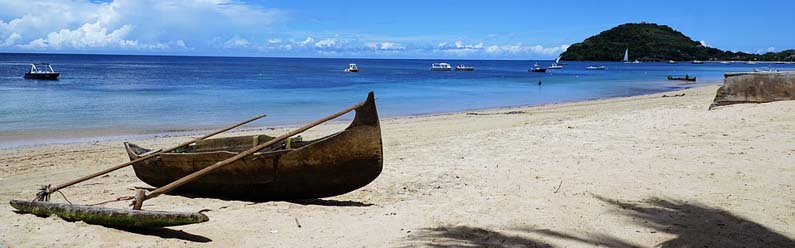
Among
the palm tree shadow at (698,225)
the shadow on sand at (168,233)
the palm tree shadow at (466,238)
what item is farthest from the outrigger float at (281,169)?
the palm tree shadow at (698,225)

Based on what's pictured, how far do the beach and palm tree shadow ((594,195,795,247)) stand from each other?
0.02 meters

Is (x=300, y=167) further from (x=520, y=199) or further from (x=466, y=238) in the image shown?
(x=520, y=199)

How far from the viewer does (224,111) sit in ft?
70.4

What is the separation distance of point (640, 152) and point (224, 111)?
16.3 m

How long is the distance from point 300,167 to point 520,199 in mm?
2176

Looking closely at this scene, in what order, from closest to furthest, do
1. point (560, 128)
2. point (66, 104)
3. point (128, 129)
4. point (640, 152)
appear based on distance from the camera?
point (640, 152) < point (560, 128) < point (128, 129) < point (66, 104)

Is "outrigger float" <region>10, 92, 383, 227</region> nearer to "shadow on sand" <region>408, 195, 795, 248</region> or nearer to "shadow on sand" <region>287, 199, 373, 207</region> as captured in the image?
"shadow on sand" <region>287, 199, 373, 207</region>

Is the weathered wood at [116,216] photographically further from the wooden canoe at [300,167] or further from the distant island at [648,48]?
the distant island at [648,48]

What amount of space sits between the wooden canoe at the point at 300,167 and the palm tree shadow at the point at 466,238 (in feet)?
3.78

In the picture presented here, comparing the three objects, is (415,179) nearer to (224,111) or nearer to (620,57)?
(224,111)

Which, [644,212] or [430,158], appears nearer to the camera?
[644,212]

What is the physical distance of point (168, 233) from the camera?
16.4 feet

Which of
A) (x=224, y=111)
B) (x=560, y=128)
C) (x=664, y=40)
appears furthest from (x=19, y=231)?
(x=664, y=40)

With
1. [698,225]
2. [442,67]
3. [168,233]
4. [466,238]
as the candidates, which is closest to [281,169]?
[168,233]
